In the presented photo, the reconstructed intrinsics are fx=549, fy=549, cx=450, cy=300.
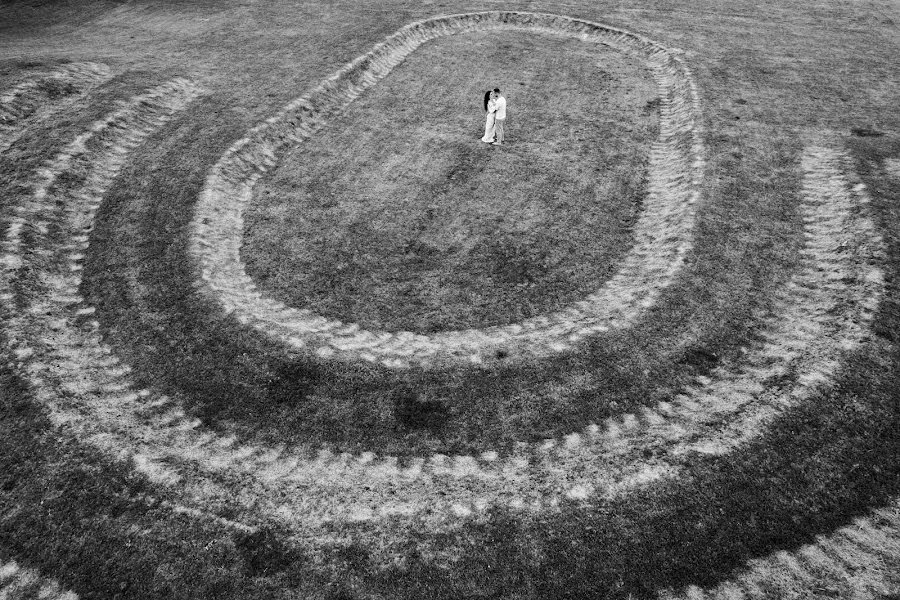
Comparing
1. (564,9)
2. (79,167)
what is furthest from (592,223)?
(564,9)

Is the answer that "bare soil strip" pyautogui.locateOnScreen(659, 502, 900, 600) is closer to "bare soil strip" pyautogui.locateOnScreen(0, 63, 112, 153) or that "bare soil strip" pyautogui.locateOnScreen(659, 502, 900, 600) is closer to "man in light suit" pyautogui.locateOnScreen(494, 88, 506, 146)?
"man in light suit" pyautogui.locateOnScreen(494, 88, 506, 146)

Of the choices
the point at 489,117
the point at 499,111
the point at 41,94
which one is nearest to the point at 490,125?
the point at 489,117

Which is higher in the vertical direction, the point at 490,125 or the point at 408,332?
the point at 490,125

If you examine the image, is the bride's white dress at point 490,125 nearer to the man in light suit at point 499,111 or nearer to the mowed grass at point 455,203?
the man in light suit at point 499,111

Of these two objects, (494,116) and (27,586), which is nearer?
(27,586)

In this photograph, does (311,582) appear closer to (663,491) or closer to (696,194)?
(663,491)

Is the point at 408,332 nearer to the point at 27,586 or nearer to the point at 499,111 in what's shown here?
the point at 27,586

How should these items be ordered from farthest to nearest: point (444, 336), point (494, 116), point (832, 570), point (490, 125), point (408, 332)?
point (490, 125)
point (494, 116)
point (408, 332)
point (444, 336)
point (832, 570)

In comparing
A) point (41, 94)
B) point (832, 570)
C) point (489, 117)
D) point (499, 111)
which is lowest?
point (832, 570)
